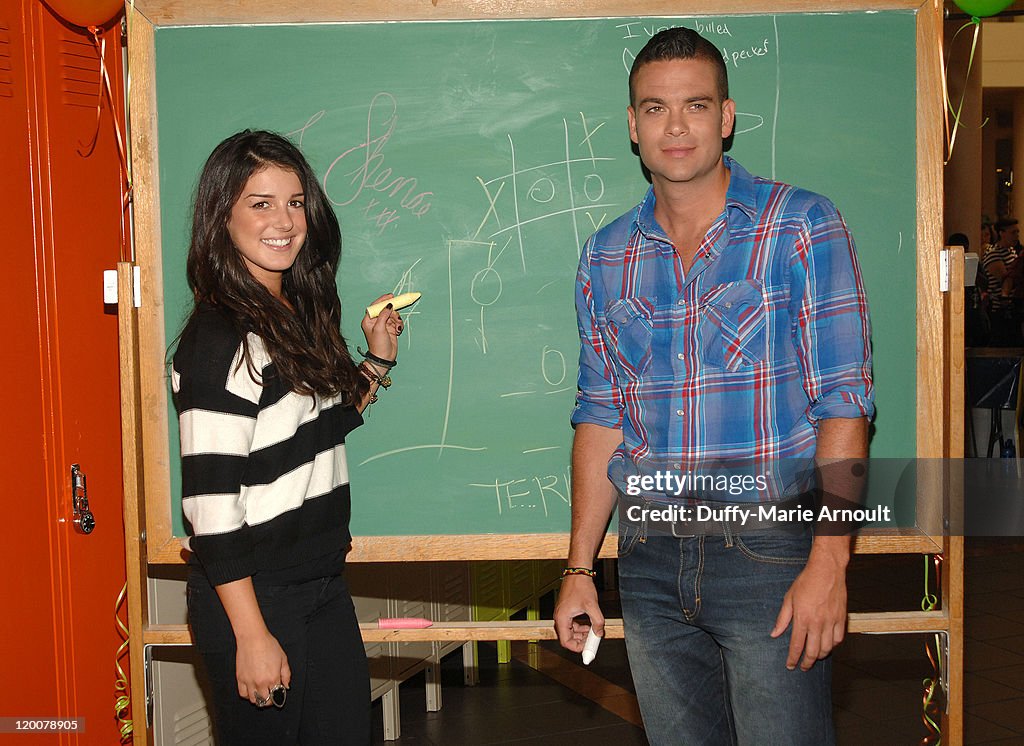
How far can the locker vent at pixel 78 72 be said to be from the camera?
2508mm

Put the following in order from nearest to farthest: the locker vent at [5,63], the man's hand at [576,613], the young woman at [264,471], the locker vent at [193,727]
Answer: the young woman at [264,471]
the man's hand at [576,613]
the locker vent at [5,63]
the locker vent at [193,727]

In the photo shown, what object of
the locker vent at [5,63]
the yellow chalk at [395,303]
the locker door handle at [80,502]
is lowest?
the locker door handle at [80,502]

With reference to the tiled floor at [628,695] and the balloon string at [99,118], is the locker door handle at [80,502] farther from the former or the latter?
the tiled floor at [628,695]

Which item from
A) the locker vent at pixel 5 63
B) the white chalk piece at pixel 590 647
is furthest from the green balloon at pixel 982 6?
the locker vent at pixel 5 63

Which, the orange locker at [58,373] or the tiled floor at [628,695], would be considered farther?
the tiled floor at [628,695]

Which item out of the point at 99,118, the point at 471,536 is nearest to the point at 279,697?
Answer: the point at 471,536

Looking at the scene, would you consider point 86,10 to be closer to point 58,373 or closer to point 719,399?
point 58,373

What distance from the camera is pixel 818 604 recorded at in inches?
62.9

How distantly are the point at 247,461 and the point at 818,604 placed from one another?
1.00 m

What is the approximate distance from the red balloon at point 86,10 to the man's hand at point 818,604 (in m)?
2.04

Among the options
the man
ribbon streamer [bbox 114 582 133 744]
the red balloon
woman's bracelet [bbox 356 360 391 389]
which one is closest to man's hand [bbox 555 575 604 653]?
the man

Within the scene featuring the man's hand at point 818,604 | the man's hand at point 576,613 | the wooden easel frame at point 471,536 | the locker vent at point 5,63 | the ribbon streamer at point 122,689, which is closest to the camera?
the man's hand at point 818,604

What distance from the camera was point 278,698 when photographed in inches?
69.7

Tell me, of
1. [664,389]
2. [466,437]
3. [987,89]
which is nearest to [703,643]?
[664,389]
